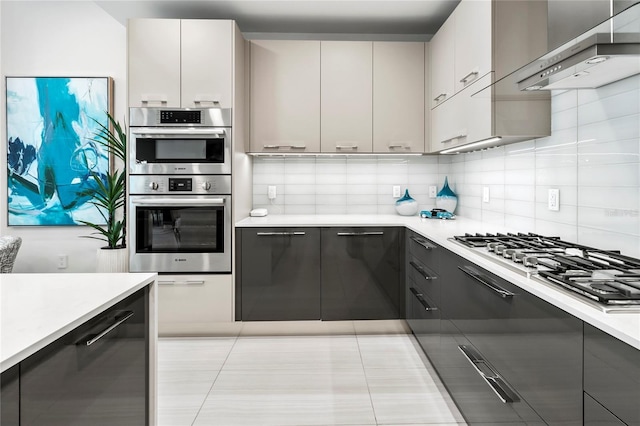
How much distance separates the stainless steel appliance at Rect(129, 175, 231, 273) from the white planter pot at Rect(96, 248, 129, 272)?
14 cm

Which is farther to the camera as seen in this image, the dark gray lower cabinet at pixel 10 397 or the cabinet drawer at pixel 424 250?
the cabinet drawer at pixel 424 250

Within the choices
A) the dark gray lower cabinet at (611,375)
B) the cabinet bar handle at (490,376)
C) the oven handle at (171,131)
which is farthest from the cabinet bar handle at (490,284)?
the oven handle at (171,131)

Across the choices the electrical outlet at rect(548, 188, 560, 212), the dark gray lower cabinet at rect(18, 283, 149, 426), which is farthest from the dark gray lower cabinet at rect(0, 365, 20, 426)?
the electrical outlet at rect(548, 188, 560, 212)

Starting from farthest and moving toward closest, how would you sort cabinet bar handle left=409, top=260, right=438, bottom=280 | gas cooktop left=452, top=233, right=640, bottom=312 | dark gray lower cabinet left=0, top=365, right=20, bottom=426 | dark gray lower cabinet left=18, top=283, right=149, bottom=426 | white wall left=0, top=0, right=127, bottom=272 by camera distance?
1. white wall left=0, top=0, right=127, bottom=272
2. cabinet bar handle left=409, top=260, right=438, bottom=280
3. gas cooktop left=452, top=233, right=640, bottom=312
4. dark gray lower cabinet left=18, top=283, right=149, bottom=426
5. dark gray lower cabinet left=0, top=365, right=20, bottom=426

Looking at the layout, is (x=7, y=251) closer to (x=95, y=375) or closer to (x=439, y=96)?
(x=95, y=375)

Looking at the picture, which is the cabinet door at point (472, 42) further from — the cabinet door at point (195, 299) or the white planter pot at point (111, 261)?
the white planter pot at point (111, 261)

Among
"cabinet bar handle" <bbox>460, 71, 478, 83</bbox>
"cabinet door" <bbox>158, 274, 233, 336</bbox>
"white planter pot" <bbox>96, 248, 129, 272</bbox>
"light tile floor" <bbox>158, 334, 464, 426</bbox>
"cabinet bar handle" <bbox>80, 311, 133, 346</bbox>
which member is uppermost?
"cabinet bar handle" <bbox>460, 71, 478, 83</bbox>

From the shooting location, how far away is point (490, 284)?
64.9 inches

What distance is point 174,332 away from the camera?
10.7 feet

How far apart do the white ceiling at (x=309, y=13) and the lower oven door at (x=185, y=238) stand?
1462mm

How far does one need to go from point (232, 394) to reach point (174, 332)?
1073 mm

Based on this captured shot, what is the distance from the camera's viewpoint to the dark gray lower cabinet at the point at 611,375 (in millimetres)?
881

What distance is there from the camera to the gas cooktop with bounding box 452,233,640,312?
1073mm

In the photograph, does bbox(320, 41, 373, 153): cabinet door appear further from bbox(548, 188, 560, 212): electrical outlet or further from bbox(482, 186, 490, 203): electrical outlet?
bbox(548, 188, 560, 212): electrical outlet
